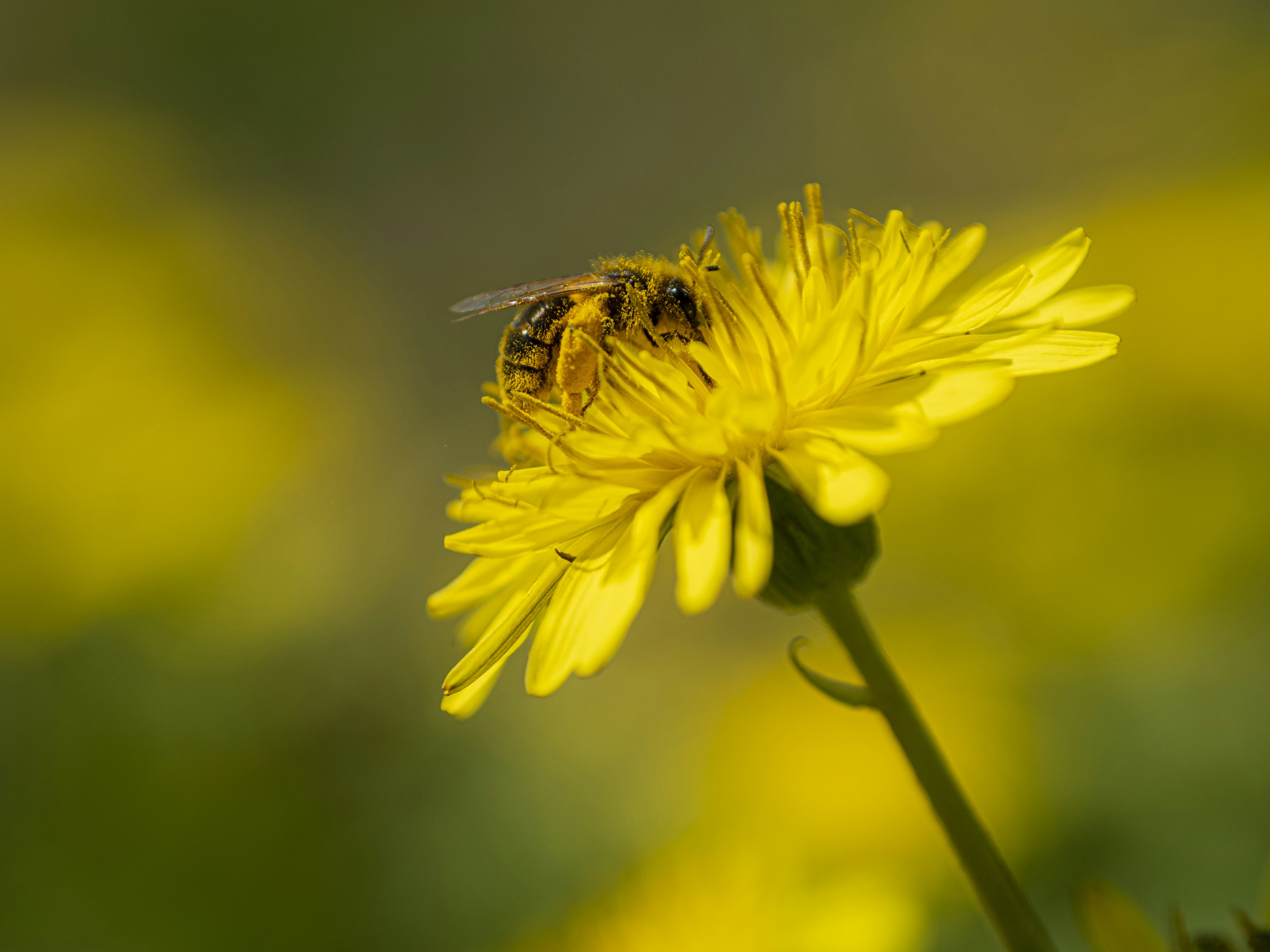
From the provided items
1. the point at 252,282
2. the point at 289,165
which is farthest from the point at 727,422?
the point at 289,165

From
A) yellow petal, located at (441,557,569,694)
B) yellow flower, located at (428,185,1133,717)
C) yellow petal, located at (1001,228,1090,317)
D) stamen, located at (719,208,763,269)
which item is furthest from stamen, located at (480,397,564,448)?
yellow petal, located at (1001,228,1090,317)

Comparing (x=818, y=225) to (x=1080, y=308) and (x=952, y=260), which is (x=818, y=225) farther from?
(x=1080, y=308)

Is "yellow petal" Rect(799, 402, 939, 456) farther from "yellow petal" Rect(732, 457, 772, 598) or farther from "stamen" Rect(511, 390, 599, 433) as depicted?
"stamen" Rect(511, 390, 599, 433)

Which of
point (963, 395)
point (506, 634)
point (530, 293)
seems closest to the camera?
point (963, 395)

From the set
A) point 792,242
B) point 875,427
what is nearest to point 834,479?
point 875,427

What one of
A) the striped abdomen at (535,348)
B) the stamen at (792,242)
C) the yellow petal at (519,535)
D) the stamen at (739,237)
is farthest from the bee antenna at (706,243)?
the yellow petal at (519,535)

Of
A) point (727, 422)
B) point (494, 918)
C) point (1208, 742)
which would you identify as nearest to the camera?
point (727, 422)

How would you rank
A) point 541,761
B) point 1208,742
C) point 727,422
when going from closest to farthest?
1. point 727,422
2. point 1208,742
3. point 541,761

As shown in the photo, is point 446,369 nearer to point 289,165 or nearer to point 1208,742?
point 289,165
